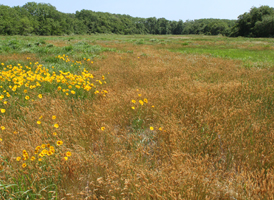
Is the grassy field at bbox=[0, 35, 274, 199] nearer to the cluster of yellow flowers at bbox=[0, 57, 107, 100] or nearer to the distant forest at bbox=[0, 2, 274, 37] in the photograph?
the cluster of yellow flowers at bbox=[0, 57, 107, 100]

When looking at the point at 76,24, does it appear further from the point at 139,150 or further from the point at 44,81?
the point at 139,150

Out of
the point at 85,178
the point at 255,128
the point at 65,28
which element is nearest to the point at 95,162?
the point at 85,178

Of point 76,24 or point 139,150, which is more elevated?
point 76,24

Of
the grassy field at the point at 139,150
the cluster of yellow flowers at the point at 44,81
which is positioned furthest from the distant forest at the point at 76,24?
the cluster of yellow flowers at the point at 44,81

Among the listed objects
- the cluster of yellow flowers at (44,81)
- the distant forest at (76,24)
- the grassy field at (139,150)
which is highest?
the distant forest at (76,24)

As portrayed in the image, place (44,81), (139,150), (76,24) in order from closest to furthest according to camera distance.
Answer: (139,150) → (44,81) → (76,24)

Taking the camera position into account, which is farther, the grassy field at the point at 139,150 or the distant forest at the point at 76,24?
the distant forest at the point at 76,24

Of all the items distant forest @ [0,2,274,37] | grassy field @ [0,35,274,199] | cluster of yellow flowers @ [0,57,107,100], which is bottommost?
grassy field @ [0,35,274,199]

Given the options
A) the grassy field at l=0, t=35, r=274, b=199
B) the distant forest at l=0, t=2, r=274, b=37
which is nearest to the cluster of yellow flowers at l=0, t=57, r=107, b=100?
the grassy field at l=0, t=35, r=274, b=199

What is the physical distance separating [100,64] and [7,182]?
6.54 m

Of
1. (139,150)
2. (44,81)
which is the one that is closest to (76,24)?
(44,81)

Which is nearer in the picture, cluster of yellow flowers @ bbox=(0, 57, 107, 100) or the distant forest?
cluster of yellow flowers @ bbox=(0, 57, 107, 100)

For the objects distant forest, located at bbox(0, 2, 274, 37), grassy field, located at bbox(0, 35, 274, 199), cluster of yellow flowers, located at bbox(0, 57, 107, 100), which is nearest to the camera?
grassy field, located at bbox(0, 35, 274, 199)

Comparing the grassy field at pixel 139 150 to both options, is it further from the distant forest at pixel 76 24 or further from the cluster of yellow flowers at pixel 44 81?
the distant forest at pixel 76 24
